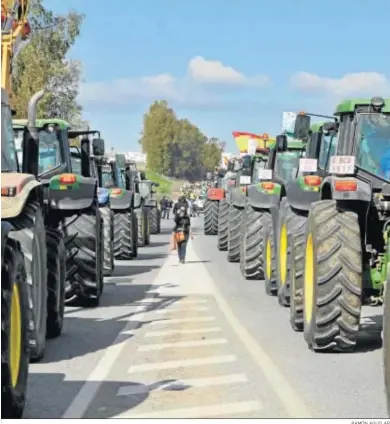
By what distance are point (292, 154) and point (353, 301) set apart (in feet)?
30.5

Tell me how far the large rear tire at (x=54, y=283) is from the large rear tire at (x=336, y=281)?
9.07ft

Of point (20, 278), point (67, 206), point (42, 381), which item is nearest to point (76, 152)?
point (67, 206)

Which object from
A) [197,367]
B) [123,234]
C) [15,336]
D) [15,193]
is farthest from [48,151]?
[123,234]

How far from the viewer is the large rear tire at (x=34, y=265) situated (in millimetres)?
8344

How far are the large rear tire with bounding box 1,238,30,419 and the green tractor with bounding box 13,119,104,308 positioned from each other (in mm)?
5378

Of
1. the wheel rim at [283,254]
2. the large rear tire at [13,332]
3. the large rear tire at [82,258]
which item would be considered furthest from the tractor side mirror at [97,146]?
the large rear tire at [13,332]

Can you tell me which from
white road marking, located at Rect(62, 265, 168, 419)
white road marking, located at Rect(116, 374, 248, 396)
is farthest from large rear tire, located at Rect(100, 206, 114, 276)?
white road marking, located at Rect(116, 374, 248, 396)

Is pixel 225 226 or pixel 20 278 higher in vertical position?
pixel 20 278

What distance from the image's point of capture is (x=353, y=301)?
916cm

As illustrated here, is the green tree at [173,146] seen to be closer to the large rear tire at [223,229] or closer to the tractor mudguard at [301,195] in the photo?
the large rear tire at [223,229]

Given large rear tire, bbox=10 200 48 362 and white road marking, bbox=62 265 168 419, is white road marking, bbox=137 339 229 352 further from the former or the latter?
large rear tire, bbox=10 200 48 362

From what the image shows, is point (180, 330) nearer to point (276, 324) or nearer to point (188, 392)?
point (276, 324)

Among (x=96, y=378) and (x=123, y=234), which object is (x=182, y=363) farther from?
(x=123, y=234)

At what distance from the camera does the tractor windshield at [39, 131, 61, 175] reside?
13.8m
